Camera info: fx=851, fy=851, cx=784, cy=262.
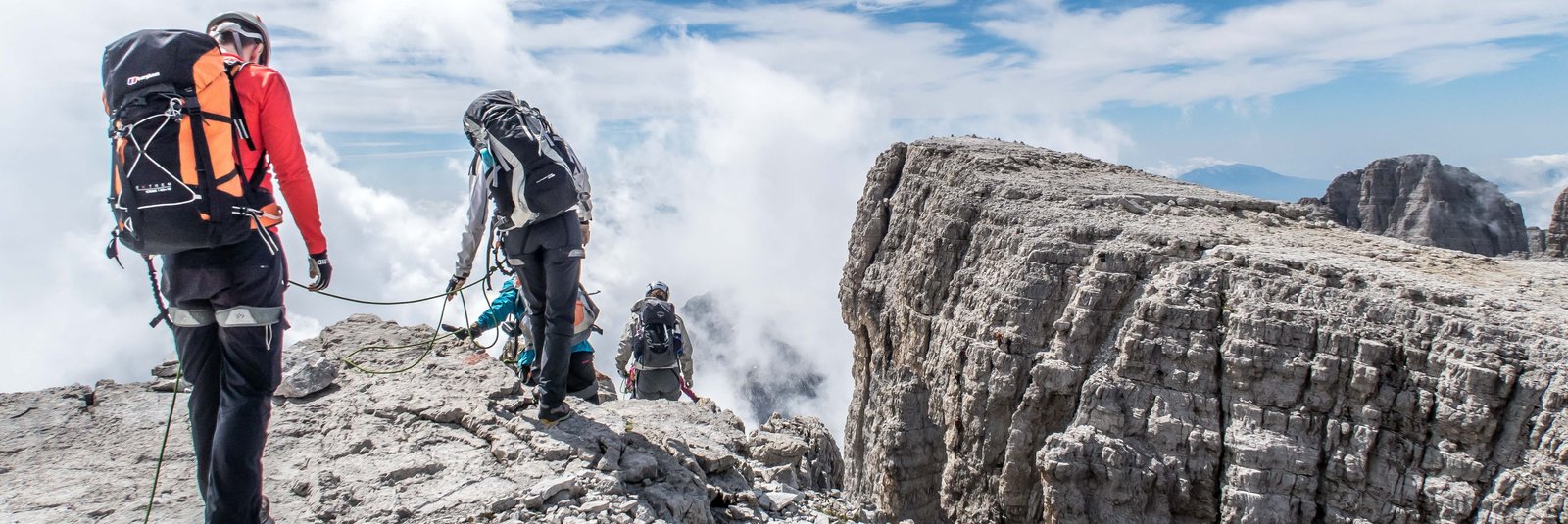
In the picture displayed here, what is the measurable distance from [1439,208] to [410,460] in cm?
6089

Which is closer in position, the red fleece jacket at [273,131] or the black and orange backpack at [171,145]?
the black and orange backpack at [171,145]

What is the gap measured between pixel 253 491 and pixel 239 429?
0.43 meters

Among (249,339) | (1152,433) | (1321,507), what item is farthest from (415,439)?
(1321,507)

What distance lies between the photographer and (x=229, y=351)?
4621 millimetres

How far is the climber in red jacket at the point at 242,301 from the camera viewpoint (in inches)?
179

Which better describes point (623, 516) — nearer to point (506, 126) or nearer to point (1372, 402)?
point (506, 126)

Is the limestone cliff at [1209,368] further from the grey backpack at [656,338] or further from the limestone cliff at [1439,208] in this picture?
the limestone cliff at [1439,208]

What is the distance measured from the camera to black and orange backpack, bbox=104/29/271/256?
426cm

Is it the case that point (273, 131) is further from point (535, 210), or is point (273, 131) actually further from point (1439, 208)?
point (1439, 208)

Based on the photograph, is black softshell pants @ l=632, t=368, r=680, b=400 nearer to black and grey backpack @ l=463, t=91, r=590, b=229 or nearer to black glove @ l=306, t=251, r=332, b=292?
black and grey backpack @ l=463, t=91, r=590, b=229

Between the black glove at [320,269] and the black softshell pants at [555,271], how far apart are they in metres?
1.77

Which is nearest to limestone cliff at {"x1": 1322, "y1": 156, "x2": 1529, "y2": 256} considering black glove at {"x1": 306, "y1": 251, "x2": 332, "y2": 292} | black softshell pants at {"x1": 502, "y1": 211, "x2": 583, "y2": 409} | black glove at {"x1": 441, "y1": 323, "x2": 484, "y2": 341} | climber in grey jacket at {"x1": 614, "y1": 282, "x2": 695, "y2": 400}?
climber in grey jacket at {"x1": 614, "y1": 282, "x2": 695, "y2": 400}

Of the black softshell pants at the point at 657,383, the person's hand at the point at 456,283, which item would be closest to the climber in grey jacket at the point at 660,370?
the black softshell pants at the point at 657,383

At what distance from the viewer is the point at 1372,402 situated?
9.00m
